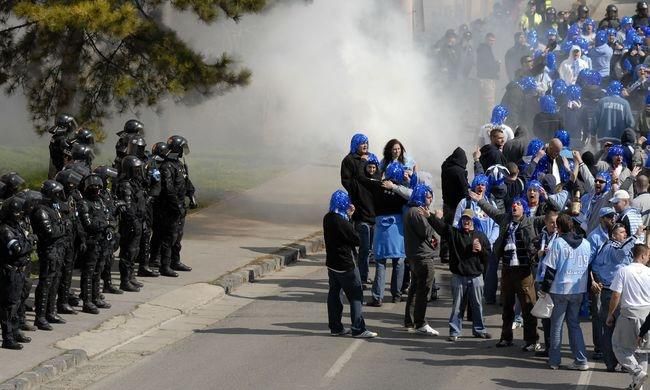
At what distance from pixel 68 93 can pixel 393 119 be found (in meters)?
8.41

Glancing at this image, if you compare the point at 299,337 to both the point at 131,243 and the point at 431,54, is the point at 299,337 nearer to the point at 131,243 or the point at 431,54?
the point at 131,243

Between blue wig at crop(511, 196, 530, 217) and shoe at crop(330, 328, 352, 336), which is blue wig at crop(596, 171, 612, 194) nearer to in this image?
blue wig at crop(511, 196, 530, 217)

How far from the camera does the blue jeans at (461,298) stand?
14156 mm

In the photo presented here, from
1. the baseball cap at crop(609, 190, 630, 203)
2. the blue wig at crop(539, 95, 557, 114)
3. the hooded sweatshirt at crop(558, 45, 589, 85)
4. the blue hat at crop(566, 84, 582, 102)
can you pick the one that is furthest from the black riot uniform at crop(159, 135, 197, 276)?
A: the hooded sweatshirt at crop(558, 45, 589, 85)

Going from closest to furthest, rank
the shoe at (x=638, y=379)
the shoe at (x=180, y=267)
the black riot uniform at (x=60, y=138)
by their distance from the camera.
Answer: the shoe at (x=638, y=379) < the black riot uniform at (x=60, y=138) < the shoe at (x=180, y=267)

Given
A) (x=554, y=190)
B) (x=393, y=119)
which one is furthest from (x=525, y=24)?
(x=554, y=190)

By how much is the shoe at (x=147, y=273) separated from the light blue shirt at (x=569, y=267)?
5841 mm

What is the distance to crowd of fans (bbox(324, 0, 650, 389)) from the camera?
12.9 metres

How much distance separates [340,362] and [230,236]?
23.8ft

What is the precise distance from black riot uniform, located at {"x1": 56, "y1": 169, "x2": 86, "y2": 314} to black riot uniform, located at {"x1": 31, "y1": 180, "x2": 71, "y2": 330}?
167mm

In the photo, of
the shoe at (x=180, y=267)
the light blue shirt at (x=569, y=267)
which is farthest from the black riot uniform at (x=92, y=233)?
the light blue shirt at (x=569, y=267)

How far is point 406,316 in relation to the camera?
14.7 meters

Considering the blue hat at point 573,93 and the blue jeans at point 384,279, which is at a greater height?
the blue hat at point 573,93

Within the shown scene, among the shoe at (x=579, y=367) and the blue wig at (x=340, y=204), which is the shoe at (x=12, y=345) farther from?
the shoe at (x=579, y=367)
